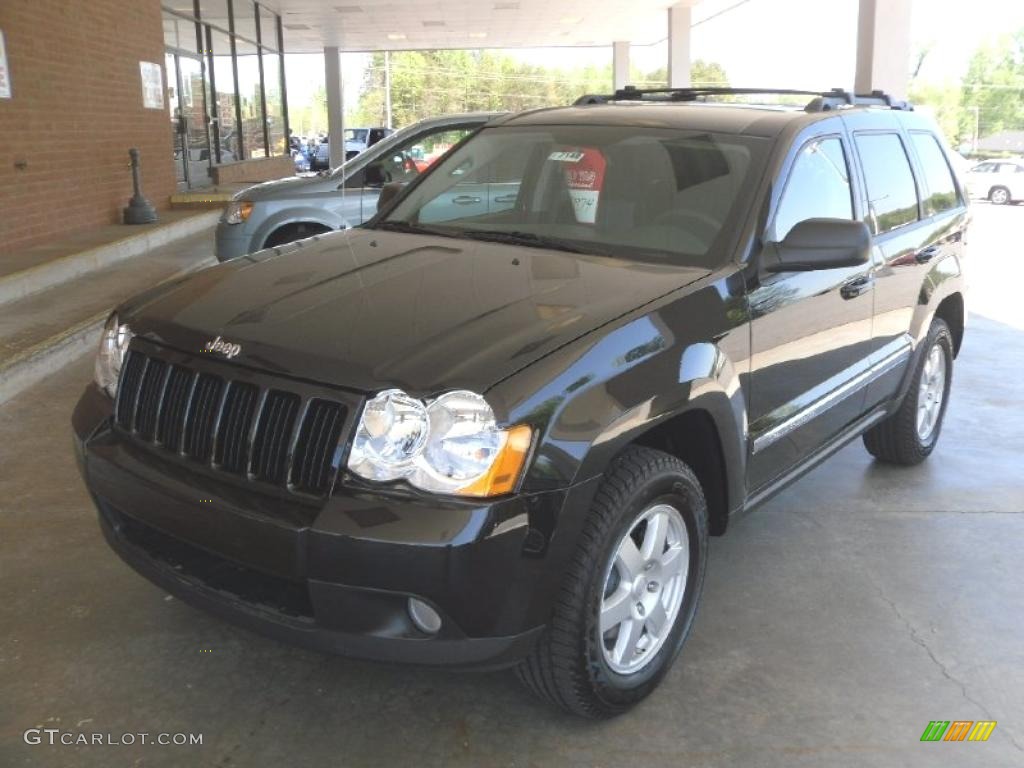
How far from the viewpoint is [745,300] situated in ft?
10.3

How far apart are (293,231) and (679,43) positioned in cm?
2053

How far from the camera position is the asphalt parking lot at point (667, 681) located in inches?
105

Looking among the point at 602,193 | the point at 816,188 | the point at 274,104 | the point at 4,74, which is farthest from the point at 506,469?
the point at 274,104

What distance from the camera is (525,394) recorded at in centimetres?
239

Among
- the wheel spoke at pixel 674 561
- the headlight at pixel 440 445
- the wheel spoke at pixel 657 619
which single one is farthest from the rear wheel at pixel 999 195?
the headlight at pixel 440 445

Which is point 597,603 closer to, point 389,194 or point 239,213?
point 389,194

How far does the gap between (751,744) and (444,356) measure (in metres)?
1.39

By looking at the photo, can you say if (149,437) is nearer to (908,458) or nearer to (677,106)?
(677,106)

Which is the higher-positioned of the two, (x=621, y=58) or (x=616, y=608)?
(x=621, y=58)

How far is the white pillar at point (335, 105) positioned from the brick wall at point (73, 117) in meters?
17.3

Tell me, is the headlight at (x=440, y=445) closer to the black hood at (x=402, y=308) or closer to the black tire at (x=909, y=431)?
the black hood at (x=402, y=308)

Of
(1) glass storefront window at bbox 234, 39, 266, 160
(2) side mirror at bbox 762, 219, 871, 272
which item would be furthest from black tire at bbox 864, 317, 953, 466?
(1) glass storefront window at bbox 234, 39, 266, 160

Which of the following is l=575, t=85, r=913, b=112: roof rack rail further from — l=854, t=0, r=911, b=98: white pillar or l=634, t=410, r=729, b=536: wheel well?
l=854, t=0, r=911, b=98: white pillar

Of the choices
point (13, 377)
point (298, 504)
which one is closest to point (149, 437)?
point (298, 504)
